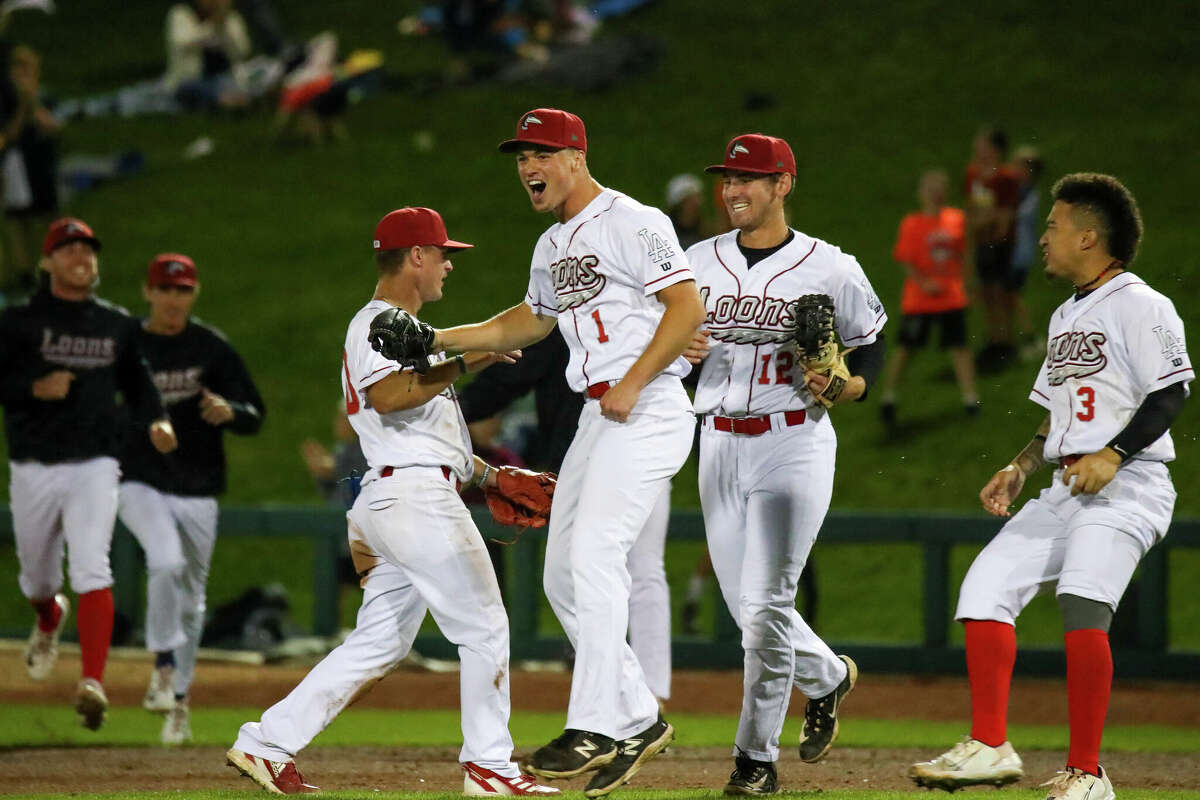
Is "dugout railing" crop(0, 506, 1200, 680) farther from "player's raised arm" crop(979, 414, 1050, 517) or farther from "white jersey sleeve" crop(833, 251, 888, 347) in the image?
"player's raised arm" crop(979, 414, 1050, 517)

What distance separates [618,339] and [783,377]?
70cm

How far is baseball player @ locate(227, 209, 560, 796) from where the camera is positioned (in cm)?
512

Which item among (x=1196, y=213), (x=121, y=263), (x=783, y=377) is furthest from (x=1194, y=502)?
(x=121, y=263)

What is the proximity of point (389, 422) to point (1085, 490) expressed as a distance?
214cm

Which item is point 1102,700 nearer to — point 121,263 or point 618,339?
point 618,339

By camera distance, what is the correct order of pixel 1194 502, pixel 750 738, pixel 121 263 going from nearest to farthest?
1. pixel 750 738
2. pixel 1194 502
3. pixel 121 263

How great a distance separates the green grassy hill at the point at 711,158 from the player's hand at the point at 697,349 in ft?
26.3

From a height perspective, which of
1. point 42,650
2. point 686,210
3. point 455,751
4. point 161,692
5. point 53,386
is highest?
point 686,210

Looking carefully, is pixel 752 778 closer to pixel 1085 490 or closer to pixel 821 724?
pixel 821 724

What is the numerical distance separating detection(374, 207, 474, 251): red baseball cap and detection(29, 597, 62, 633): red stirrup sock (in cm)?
337

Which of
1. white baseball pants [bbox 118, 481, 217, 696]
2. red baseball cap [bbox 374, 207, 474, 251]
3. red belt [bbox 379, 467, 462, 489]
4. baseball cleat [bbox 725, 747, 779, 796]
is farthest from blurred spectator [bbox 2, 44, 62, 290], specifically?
baseball cleat [bbox 725, 747, 779, 796]

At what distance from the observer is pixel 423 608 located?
5.49 metres

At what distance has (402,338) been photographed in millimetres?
4922

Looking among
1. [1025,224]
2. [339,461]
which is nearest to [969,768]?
[339,461]
